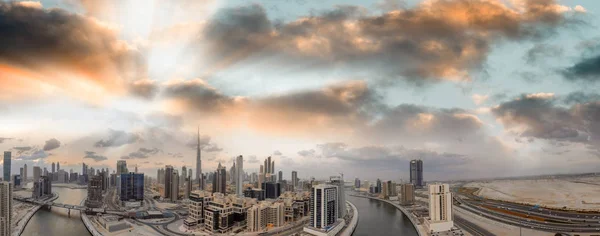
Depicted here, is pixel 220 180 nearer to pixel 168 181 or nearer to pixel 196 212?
pixel 168 181

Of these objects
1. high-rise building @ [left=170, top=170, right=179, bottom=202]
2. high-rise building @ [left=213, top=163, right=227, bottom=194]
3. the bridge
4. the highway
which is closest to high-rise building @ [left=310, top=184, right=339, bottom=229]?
the highway

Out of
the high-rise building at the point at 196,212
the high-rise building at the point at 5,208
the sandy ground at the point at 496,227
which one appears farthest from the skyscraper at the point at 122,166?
the sandy ground at the point at 496,227

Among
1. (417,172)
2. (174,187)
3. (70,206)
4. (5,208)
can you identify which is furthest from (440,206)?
(417,172)

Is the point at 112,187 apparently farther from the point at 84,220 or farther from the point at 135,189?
the point at 84,220

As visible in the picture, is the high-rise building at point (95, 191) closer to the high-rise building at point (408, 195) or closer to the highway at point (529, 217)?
the high-rise building at point (408, 195)

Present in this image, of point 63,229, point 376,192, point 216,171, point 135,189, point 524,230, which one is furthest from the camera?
Result: point 376,192

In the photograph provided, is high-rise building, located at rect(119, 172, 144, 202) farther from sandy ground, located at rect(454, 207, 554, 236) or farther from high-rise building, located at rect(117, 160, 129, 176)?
sandy ground, located at rect(454, 207, 554, 236)

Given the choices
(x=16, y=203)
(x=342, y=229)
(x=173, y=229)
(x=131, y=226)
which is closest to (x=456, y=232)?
(x=342, y=229)
